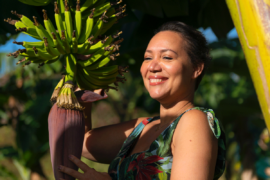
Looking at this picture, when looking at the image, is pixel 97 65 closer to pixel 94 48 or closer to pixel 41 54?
pixel 94 48

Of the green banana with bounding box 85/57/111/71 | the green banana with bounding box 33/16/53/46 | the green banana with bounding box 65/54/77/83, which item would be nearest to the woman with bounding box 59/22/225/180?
the green banana with bounding box 85/57/111/71

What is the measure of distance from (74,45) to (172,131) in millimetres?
538

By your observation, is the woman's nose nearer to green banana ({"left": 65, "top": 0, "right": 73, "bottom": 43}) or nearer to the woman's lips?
the woman's lips

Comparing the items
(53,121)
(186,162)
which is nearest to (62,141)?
(53,121)

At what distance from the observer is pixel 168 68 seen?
124 centimetres

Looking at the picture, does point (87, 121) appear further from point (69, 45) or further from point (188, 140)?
point (188, 140)

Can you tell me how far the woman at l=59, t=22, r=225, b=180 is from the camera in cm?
98

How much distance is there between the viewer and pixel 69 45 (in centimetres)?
118

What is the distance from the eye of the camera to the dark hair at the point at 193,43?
1325mm

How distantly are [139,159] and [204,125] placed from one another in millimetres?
345

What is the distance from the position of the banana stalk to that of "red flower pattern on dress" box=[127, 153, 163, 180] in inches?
19.3

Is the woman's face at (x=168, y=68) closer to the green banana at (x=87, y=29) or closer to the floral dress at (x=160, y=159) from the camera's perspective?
the floral dress at (x=160, y=159)

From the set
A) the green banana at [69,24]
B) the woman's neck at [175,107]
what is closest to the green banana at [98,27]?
the green banana at [69,24]

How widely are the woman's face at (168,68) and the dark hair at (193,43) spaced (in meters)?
0.03
